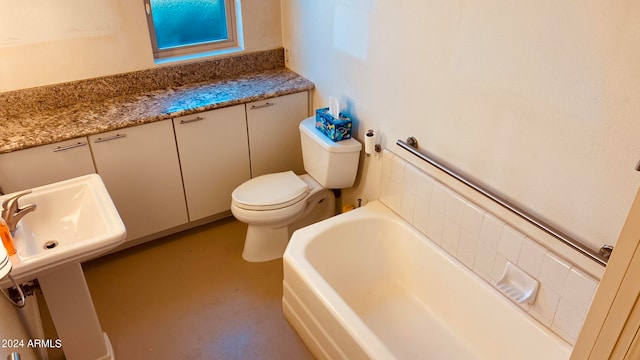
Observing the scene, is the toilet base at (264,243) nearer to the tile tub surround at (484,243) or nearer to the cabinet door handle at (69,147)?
the tile tub surround at (484,243)

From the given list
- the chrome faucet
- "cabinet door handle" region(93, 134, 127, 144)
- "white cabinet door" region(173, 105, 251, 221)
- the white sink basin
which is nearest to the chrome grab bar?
"white cabinet door" region(173, 105, 251, 221)

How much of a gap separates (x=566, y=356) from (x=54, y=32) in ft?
8.82

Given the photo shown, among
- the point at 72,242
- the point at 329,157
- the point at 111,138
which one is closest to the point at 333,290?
the point at 329,157

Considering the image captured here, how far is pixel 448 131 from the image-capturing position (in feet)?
6.39

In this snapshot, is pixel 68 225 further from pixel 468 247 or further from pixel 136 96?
pixel 468 247

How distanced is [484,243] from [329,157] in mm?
923

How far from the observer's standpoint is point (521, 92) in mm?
1608

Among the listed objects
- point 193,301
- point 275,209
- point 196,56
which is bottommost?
point 193,301

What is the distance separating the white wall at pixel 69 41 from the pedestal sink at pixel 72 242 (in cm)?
85

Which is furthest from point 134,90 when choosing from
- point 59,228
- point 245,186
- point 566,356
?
point 566,356

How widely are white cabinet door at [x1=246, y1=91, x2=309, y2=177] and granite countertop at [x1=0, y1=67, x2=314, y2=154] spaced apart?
0.07m

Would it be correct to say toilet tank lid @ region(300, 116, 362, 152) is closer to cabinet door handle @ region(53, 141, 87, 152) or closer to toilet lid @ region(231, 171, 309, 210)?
toilet lid @ region(231, 171, 309, 210)

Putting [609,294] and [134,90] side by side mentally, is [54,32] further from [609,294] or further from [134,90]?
[609,294]

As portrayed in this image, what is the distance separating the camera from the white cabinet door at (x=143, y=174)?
2.41m
